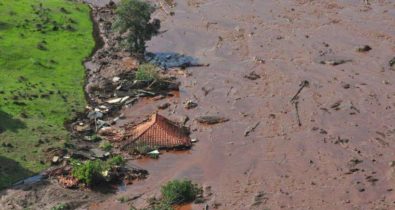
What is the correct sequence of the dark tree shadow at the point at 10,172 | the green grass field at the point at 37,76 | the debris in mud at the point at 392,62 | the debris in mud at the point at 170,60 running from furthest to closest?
the debris in mud at the point at 170,60 < the debris in mud at the point at 392,62 < the green grass field at the point at 37,76 < the dark tree shadow at the point at 10,172

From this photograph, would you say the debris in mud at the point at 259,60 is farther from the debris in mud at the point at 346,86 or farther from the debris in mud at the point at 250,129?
the debris in mud at the point at 250,129

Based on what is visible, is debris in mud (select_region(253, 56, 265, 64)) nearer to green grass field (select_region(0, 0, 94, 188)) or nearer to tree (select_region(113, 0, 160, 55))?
tree (select_region(113, 0, 160, 55))

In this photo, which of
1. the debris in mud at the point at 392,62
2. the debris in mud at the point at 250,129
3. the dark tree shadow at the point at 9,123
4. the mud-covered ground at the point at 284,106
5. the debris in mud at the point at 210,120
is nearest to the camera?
the mud-covered ground at the point at 284,106

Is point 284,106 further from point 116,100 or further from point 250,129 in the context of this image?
point 116,100

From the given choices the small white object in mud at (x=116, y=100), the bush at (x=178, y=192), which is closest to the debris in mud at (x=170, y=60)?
the small white object in mud at (x=116, y=100)

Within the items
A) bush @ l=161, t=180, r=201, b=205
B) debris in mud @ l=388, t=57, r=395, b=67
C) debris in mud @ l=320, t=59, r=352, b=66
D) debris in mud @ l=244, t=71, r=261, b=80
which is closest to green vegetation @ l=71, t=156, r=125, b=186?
bush @ l=161, t=180, r=201, b=205

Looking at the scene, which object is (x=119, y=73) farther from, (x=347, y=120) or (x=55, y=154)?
(x=347, y=120)

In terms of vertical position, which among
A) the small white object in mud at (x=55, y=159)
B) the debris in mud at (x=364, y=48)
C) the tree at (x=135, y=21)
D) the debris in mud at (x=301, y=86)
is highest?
the tree at (x=135, y=21)
